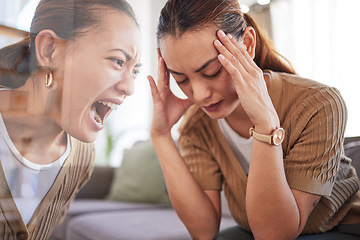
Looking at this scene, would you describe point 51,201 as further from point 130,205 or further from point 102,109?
point 130,205

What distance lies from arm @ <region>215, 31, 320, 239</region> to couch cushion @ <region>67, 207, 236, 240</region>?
1.42ft

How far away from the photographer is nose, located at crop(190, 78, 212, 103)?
27.2 inches

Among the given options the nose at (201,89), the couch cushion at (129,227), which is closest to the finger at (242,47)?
the nose at (201,89)

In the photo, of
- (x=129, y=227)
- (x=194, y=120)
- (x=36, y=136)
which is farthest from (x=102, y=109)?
(x=129, y=227)

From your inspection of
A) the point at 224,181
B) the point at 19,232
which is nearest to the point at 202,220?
the point at 224,181

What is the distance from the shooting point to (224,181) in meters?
0.97

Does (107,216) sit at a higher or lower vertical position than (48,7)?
lower

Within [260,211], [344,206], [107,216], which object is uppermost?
[260,211]

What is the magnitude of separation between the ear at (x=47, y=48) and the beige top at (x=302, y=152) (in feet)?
1.63

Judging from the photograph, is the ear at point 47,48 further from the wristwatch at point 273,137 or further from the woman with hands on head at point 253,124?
the wristwatch at point 273,137

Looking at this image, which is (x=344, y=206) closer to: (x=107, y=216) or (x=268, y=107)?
(x=268, y=107)

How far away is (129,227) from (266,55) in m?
0.75

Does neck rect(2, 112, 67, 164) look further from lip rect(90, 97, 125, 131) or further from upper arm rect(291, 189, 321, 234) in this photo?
upper arm rect(291, 189, 321, 234)

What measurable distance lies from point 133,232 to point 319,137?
702 mm
